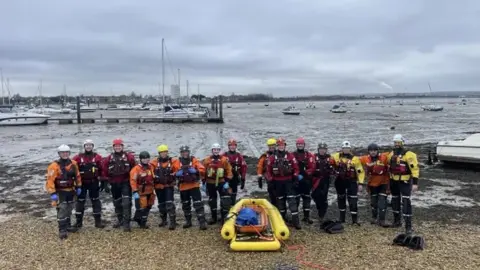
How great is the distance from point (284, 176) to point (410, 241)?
2.76 m

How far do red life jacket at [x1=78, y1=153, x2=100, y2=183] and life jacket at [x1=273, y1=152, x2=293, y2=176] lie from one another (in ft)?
12.5

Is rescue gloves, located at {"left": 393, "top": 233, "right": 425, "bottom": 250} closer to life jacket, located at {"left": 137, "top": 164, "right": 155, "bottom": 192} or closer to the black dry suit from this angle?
the black dry suit

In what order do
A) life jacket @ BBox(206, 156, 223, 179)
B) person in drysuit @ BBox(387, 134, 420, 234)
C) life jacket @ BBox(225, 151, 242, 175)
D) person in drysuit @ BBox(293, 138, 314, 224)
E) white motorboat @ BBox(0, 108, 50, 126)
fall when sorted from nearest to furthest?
1. person in drysuit @ BBox(387, 134, 420, 234)
2. life jacket @ BBox(206, 156, 223, 179)
3. person in drysuit @ BBox(293, 138, 314, 224)
4. life jacket @ BBox(225, 151, 242, 175)
5. white motorboat @ BBox(0, 108, 50, 126)

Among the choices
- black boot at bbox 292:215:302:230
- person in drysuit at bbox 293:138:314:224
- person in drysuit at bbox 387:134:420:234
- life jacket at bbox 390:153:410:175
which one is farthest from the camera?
person in drysuit at bbox 293:138:314:224

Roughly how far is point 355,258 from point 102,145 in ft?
73.7

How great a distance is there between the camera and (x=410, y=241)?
7.45 metres

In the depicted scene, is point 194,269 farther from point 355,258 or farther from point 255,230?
point 355,258

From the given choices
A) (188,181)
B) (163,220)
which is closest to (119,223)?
(163,220)

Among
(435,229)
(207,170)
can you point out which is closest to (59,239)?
(207,170)

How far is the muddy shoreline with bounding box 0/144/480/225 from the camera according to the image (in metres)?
9.95

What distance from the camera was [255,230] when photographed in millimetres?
7715

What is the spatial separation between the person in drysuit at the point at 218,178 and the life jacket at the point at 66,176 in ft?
8.91

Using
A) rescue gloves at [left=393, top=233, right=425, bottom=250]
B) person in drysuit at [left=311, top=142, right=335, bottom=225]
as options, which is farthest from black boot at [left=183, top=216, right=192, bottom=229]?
rescue gloves at [left=393, top=233, right=425, bottom=250]

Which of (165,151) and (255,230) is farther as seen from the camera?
(165,151)
